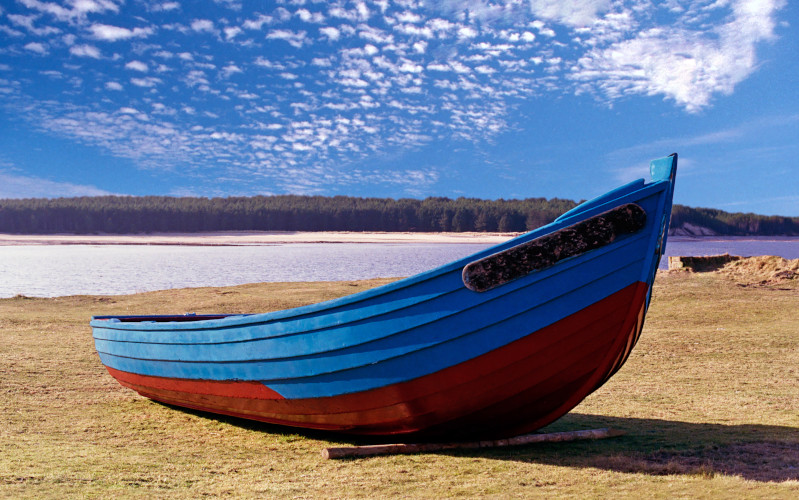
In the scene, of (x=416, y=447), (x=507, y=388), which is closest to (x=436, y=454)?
(x=416, y=447)

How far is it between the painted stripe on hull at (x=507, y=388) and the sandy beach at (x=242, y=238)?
194ft

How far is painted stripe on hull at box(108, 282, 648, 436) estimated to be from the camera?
4.55m

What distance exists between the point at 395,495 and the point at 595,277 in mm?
2122

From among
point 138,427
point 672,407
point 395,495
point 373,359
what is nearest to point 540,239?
point 373,359

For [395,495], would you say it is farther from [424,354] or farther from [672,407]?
[672,407]

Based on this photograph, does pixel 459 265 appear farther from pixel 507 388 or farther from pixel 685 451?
pixel 685 451

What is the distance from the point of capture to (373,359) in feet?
15.7

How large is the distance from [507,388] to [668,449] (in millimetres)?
1753

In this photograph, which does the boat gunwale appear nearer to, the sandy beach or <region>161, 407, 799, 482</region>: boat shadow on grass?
<region>161, 407, 799, 482</region>: boat shadow on grass

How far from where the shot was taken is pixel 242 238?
Answer: 235 feet

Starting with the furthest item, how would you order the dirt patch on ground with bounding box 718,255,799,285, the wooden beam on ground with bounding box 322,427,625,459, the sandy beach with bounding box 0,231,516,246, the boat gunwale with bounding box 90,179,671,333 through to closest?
1. the sandy beach with bounding box 0,231,516,246
2. the dirt patch on ground with bounding box 718,255,799,285
3. the wooden beam on ground with bounding box 322,427,625,459
4. the boat gunwale with bounding box 90,179,671,333

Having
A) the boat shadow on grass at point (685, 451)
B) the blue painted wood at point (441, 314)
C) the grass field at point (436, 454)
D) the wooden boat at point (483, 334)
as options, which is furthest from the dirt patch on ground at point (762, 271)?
the blue painted wood at point (441, 314)

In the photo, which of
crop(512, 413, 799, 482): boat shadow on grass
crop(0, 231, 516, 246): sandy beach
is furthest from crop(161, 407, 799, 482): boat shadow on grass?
crop(0, 231, 516, 246): sandy beach

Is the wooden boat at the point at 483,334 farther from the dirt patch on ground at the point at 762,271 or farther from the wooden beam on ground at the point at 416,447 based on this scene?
the dirt patch on ground at the point at 762,271
